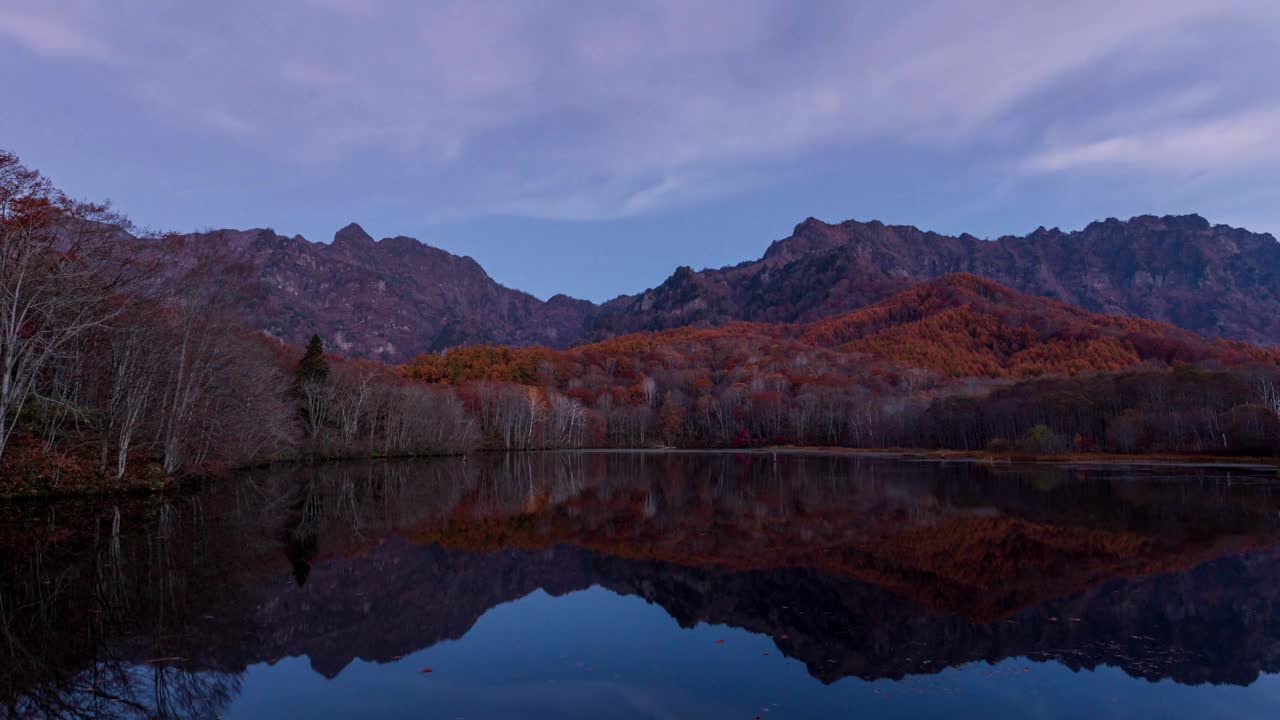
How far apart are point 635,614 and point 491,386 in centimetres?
9039

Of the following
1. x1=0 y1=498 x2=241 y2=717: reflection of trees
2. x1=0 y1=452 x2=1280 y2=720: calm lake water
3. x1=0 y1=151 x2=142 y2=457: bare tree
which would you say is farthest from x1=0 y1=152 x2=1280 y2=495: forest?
x1=0 y1=498 x2=241 y2=717: reflection of trees

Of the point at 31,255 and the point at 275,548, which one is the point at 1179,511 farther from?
the point at 31,255

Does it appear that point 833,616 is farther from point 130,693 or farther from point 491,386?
point 491,386

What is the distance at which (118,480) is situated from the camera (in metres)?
27.0

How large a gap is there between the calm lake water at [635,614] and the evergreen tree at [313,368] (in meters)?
40.1

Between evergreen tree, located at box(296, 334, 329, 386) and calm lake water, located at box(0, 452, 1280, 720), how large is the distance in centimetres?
4005

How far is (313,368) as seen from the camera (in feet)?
206

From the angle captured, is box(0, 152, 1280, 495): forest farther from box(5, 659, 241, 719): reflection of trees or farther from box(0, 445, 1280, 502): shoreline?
box(5, 659, 241, 719): reflection of trees

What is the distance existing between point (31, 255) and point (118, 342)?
713 cm

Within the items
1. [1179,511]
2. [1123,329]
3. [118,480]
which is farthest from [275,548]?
[1123,329]

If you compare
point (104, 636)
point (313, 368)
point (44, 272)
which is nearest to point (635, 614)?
point (104, 636)

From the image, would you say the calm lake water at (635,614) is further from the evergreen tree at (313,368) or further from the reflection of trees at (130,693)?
the evergreen tree at (313,368)

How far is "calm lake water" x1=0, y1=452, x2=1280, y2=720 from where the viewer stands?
8227 mm

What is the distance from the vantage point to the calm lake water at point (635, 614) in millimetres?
8227
